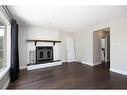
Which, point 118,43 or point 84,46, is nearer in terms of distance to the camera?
point 118,43

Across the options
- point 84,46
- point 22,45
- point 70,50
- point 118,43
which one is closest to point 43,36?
point 22,45

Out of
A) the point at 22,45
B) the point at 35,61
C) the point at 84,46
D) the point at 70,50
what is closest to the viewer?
the point at 22,45

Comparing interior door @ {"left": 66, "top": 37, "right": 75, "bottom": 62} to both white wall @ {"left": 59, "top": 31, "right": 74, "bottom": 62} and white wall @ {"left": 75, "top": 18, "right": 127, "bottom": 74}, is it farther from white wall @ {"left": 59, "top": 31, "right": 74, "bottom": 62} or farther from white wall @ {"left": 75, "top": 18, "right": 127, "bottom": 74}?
white wall @ {"left": 75, "top": 18, "right": 127, "bottom": 74}

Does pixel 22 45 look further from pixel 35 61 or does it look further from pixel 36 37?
pixel 35 61

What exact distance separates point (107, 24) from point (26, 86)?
4.23m

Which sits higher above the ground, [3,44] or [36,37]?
[36,37]

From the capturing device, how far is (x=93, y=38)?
5.34 meters

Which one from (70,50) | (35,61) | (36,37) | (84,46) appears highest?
(36,37)

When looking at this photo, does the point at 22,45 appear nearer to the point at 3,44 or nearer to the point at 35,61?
the point at 35,61

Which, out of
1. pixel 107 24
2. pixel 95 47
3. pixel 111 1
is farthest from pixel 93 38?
pixel 111 1

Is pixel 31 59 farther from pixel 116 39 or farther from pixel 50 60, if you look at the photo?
pixel 116 39

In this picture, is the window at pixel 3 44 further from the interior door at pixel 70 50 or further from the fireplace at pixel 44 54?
the interior door at pixel 70 50

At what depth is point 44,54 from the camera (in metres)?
5.51

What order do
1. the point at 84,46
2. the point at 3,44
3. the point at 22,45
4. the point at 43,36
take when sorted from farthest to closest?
1. the point at 84,46
2. the point at 43,36
3. the point at 22,45
4. the point at 3,44
